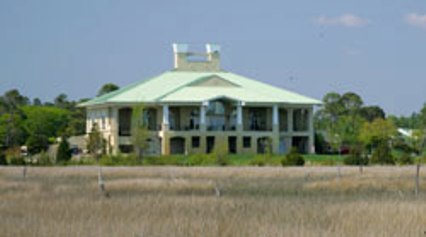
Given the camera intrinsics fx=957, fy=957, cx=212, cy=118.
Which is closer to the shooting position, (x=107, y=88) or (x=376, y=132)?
(x=376, y=132)

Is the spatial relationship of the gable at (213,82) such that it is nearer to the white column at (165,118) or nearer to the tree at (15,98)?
the white column at (165,118)

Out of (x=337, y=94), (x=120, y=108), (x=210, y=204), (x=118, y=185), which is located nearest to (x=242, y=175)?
(x=118, y=185)

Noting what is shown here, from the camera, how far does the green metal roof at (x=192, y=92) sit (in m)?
84.6

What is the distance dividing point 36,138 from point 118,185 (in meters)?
54.2

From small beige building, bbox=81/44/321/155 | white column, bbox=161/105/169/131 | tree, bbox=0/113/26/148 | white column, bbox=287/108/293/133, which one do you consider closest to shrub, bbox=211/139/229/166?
small beige building, bbox=81/44/321/155

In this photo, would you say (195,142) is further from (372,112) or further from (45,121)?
(372,112)

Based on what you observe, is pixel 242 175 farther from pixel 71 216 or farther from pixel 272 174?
pixel 71 216

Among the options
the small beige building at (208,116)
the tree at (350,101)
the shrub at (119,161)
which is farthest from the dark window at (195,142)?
the tree at (350,101)

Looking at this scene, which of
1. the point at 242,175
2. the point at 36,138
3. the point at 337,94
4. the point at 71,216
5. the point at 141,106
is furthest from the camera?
the point at 337,94

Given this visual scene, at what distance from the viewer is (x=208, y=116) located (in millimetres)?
86750

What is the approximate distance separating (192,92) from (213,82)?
4063mm

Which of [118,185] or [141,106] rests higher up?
[141,106]

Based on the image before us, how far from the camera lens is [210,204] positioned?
2269 cm

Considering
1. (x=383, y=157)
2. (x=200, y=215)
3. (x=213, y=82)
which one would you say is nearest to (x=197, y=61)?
(x=213, y=82)
